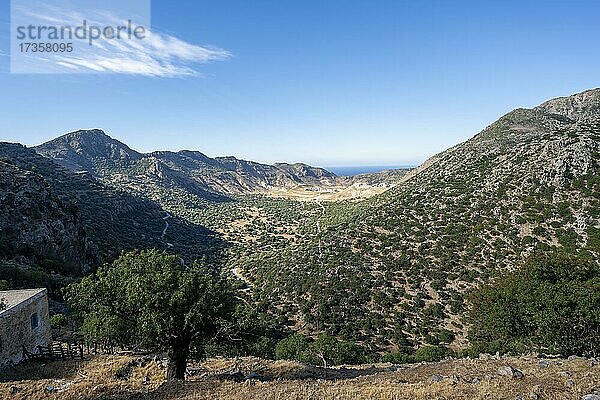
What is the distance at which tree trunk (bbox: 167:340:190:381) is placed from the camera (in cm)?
1664

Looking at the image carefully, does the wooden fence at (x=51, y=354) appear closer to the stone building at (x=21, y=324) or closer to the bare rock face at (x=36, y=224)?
the stone building at (x=21, y=324)

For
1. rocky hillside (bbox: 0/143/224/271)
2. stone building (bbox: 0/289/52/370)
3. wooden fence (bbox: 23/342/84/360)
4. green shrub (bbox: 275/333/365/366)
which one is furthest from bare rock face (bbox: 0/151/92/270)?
green shrub (bbox: 275/333/365/366)

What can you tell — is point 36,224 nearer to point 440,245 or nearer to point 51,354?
point 51,354

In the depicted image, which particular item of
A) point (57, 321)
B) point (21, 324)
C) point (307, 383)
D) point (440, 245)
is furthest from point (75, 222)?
point (307, 383)

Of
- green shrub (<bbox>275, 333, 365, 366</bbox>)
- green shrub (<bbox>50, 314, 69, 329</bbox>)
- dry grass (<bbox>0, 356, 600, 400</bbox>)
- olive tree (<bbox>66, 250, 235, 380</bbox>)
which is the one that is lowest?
green shrub (<bbox>275, 333, 365, 366</bbox>)

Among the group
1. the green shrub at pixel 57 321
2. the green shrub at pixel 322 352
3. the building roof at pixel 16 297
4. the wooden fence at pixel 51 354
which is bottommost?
the green shrub at pixel 322 352

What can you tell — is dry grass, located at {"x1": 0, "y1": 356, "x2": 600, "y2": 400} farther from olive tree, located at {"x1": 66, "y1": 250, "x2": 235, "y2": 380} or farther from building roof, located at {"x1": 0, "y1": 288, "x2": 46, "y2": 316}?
building roof, located at {"x1": 0, "y1": 288, "x2": 46, "y2": 316}

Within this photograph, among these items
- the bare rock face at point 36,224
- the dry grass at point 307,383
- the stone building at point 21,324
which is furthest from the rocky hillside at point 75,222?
the dry grass at point 307,383

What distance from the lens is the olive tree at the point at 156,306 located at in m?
15.4

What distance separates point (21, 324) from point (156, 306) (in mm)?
10461

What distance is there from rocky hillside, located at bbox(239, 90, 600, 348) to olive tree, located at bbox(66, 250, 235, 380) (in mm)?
20646

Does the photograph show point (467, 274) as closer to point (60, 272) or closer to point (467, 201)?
point (467, 201)

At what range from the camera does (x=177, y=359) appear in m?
16.9

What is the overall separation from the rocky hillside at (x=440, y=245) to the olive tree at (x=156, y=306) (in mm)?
20646
